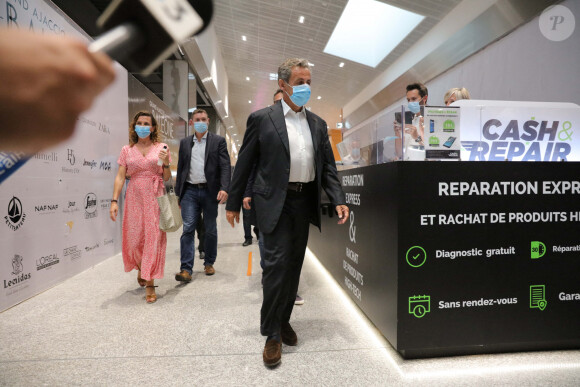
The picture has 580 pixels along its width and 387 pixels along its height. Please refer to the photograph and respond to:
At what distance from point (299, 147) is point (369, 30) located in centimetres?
132

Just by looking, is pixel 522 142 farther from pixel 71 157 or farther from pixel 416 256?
pixel 71 157


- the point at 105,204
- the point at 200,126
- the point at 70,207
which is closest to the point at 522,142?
the point at 200,126

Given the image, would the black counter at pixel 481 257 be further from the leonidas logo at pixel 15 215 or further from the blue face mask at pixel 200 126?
the leonidas logo at pixel 15 215

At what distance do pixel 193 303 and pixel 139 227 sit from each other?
0.75 metres

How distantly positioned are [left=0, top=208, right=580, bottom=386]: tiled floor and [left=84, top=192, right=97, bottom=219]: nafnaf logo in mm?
1081

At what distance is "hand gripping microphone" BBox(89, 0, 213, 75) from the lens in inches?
10.0

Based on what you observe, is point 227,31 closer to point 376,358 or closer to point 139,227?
point 376,358

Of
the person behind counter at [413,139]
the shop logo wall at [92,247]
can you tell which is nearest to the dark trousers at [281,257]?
the person behind counter at [413,139]

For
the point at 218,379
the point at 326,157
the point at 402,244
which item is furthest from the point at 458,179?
the point at 218,379

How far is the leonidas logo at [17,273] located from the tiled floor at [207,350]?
19 cm

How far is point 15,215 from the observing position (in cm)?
252

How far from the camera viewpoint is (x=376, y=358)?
172cm

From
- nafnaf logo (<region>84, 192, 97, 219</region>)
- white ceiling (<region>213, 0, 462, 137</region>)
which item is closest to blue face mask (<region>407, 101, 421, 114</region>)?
white ceiling (<region>213, 0, 462, 137</region>)

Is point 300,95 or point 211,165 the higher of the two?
point 300,95
